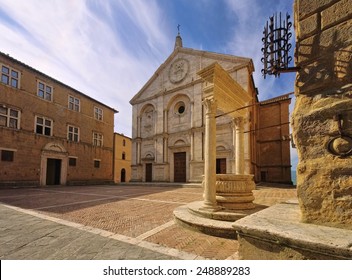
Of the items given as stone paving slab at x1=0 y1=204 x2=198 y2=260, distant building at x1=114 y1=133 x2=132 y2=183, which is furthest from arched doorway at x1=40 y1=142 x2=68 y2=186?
stone paving slab at x1=0 y1=204 x2=198 y2=260

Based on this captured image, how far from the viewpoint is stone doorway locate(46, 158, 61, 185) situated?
811 inches

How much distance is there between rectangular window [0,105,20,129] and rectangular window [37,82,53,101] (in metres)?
3.07

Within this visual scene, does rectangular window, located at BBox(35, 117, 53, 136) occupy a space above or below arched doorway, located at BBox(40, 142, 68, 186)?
above

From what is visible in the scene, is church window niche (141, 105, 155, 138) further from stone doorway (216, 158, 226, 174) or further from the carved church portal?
stone doorway (216, 158, 226, 174)

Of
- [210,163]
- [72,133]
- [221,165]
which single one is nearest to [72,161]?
[72,133]

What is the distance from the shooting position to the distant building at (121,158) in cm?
3203

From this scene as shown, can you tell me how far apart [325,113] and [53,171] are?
78.1 feet

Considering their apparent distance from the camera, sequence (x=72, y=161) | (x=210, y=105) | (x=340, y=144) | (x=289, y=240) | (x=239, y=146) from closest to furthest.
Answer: (x=289, y=240) < (x=340, y=144) < (x=210, y=105) < (x=239, y=146) < (x=72, y=161)

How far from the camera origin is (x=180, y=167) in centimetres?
2158

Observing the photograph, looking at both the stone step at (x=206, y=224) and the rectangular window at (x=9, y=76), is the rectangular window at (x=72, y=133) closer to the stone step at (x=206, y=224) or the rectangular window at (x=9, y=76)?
the rectangular window at (x=9, y=76)

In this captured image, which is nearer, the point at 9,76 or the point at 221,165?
the point at 9,76

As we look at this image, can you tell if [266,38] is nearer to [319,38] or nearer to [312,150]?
[319,38]

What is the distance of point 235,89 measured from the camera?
23.2ft

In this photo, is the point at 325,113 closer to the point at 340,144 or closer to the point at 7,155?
the point at 340,144
